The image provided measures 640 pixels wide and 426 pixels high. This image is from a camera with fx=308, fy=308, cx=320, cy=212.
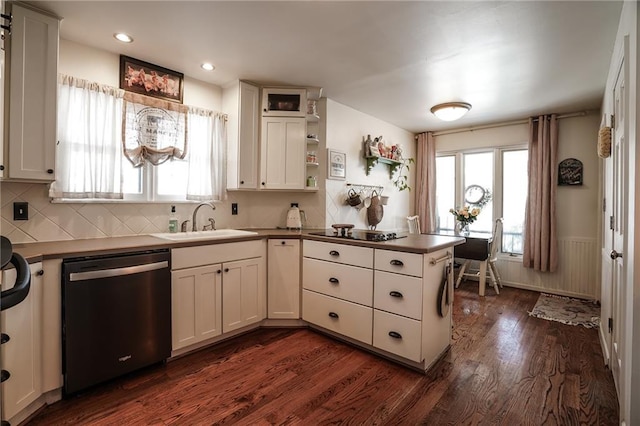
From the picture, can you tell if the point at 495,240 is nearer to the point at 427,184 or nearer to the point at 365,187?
the point at 427,184

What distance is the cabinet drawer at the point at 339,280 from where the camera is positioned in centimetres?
243

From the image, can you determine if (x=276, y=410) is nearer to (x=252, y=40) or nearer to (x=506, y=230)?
(x=252, y=40)

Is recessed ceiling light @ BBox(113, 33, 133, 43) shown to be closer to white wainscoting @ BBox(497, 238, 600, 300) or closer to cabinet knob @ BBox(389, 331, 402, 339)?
cabinet knob @ BBox(389, 331, 402, 339)

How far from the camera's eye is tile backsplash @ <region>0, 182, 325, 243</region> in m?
A: 2.08

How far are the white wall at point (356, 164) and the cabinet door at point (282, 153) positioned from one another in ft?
1.38

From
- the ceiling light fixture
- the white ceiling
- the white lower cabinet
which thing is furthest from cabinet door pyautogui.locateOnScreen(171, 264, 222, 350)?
the ceiling light fixture

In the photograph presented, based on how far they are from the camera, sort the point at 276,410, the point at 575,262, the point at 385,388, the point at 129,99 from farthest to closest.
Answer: the point at 575,262 < the point at 129,99 < the point at 385,388 < the point at 276,410

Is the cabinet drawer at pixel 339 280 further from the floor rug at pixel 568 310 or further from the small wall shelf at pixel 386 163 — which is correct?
the floor rug at pixel 568 310

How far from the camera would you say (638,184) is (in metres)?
1.39

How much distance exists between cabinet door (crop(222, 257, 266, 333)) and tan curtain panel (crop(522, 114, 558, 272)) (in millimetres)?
3596

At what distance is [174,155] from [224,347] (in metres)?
1.72

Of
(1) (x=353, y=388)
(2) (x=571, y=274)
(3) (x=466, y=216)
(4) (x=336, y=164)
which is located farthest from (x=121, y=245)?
(2) (x=571, y=274)

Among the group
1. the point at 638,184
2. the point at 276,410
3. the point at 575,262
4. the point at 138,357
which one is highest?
the point at 638,184

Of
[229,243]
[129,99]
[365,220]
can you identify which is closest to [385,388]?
[229,243]
